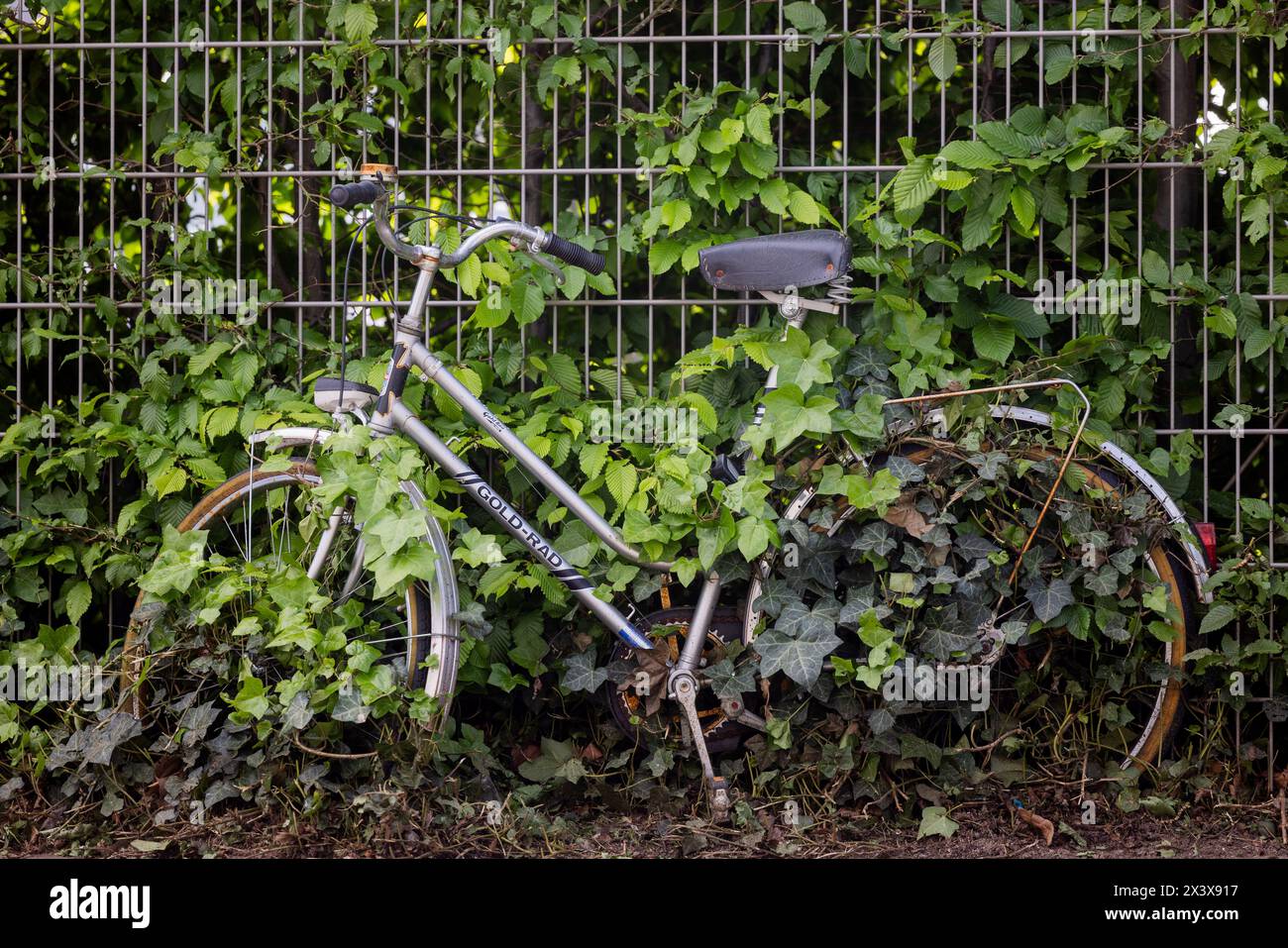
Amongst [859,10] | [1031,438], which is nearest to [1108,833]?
[1031,438]

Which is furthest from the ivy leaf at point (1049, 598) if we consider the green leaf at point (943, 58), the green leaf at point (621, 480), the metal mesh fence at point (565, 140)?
the green leaf at point (943, 58)

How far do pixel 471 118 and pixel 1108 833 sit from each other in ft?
8.98

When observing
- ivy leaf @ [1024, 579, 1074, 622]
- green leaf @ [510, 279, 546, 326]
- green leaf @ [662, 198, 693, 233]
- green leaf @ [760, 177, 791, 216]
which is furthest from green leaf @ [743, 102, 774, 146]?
ivy leaf @ [1024, 579, 1074, 622]

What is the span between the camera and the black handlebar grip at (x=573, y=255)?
284 cm

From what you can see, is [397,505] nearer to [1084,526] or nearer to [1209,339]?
[1084,526]

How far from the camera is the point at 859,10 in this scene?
11.2 ft

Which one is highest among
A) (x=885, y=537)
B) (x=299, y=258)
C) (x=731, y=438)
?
(x=299, y=258)

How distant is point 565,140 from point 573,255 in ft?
2.31

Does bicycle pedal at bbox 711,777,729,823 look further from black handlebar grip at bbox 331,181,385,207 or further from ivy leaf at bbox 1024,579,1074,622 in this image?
black handlebar grip at bbox 331,181,385,207

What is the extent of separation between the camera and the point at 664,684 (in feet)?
9.59

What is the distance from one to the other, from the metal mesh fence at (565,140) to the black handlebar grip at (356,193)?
582mm

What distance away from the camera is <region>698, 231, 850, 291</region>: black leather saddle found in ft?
9.25

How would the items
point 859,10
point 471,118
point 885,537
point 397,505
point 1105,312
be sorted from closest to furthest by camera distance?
point 397,505
point 885,537
point 1105,312
point 859,10
point 471,118

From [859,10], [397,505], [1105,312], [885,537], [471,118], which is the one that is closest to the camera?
[397,505]
